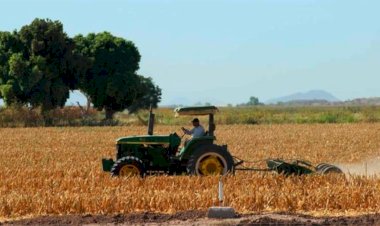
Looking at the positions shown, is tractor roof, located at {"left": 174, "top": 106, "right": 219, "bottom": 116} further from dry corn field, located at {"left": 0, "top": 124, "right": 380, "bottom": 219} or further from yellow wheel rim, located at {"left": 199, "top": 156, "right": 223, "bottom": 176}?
dry corn field, located at {"left": 0, "top": 124, "right": 380, "bottom": 219}

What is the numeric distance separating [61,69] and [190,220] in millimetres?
48197

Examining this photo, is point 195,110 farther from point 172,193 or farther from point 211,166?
point 172,193

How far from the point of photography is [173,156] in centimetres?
1672

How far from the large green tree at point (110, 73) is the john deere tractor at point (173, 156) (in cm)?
4337

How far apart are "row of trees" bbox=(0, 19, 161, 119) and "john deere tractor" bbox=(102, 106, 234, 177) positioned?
41301mm

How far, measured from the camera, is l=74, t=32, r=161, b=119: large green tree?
61031mm

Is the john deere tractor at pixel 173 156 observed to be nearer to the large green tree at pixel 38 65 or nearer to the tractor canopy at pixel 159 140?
the tractor canopy at pixel 159 140

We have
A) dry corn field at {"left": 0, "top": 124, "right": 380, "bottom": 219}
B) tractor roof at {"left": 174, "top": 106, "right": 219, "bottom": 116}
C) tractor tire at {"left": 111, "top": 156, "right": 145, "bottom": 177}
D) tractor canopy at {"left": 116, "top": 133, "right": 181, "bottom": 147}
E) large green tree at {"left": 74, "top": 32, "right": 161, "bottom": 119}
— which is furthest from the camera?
large green tree at {"left": 74, "top": 32, "right": 161, "bottom": 119}

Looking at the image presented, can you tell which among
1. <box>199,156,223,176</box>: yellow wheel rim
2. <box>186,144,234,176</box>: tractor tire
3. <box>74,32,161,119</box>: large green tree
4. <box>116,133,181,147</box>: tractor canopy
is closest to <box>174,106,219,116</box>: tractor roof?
<box>116,133,181,147</box>: tractor canopy

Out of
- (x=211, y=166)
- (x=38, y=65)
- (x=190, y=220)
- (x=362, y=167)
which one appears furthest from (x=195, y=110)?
(x=38, y=65)

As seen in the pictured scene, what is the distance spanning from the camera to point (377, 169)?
22.3 m

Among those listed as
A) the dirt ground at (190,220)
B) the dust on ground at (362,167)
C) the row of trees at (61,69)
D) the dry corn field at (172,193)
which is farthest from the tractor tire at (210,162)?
the row of trees at (61,69)

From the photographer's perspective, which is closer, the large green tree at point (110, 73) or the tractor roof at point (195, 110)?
the tractor roof at point (195, 110)

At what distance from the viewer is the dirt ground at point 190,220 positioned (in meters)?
11.8
